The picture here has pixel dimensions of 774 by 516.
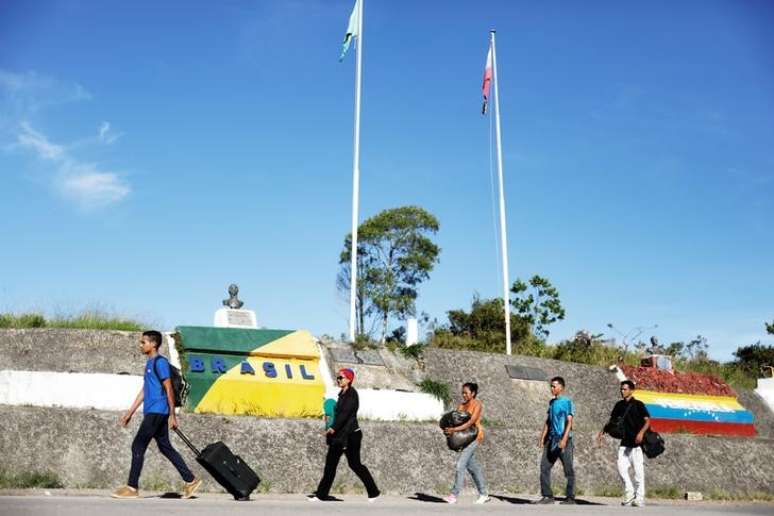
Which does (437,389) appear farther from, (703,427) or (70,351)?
(703,427)

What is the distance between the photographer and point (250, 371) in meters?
15.8

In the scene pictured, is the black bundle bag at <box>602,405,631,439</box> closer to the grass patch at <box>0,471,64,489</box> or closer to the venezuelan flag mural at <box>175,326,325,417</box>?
the venezuelan flag mural at <box>175,326,325,417</box>

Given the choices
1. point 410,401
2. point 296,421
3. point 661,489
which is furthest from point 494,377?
point 296,421

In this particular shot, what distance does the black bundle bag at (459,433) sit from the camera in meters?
12.8

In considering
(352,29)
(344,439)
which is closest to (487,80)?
(352,29)

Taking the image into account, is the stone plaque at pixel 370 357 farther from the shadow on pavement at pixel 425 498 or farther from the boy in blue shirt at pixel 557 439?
the boy in blue shirt at pixel 557 439

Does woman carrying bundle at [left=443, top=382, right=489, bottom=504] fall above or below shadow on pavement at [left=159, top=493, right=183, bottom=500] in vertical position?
above

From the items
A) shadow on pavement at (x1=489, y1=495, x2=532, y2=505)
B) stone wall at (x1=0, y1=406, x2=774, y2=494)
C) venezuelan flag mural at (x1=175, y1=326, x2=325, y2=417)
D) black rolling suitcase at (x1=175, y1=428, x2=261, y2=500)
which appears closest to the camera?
black rolling suitcase at (x1=175, y1=428, x2=261, y2=500)

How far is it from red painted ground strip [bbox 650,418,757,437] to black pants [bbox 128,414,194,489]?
1205 cm

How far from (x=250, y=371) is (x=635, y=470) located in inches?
258

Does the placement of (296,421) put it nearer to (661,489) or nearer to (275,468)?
(275,468)

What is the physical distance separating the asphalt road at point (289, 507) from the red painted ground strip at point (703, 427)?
5.82 meters

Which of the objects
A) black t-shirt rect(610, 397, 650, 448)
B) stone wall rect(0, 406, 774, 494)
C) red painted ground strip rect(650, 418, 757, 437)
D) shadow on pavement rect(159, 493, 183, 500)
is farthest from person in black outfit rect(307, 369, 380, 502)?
red painted ground strip rect(650, 418, 757, 437)

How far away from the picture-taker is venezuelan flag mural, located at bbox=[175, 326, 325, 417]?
A: 603 inches
